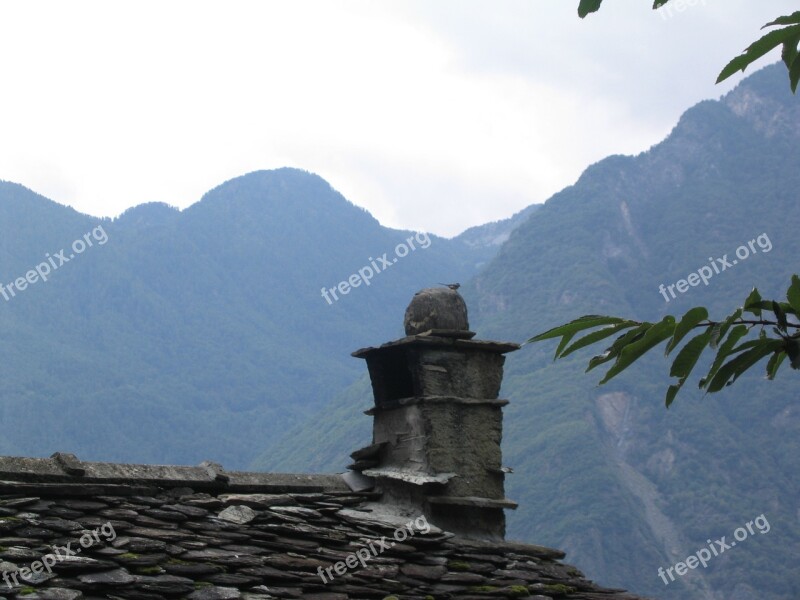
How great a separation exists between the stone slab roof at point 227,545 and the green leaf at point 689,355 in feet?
13.4

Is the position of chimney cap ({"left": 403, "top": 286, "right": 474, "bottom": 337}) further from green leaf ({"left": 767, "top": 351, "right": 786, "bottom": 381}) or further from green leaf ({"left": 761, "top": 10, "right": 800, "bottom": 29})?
green leaf ({"left": 761, "top": 10, "right": 800, "bottom": 29})

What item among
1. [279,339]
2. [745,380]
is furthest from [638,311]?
[279,339]

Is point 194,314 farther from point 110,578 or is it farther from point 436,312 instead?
point 110,578

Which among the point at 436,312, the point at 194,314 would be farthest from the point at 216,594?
the point at 194,314

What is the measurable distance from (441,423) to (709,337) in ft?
22.6

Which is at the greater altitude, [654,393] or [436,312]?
[654,393]

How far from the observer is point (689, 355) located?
303 cm

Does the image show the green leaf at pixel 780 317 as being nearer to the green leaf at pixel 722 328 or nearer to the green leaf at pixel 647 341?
the green leaf at pixel 722 328

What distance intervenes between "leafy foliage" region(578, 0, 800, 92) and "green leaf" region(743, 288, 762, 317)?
1.68 ft

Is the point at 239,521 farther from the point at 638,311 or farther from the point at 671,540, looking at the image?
the point at 638,311

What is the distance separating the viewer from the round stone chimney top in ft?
33.4

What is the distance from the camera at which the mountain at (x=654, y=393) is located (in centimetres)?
6488

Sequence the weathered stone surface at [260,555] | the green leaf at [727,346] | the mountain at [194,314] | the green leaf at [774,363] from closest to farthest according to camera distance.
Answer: the green leaf at [727,346], the green leaf at [774,363], the weathered stone surface at [260,555], the mountain at [194,314]

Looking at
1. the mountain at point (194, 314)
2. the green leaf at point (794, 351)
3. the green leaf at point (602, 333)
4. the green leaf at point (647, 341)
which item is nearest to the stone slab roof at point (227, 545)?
the green leaf at point (602, 333)
